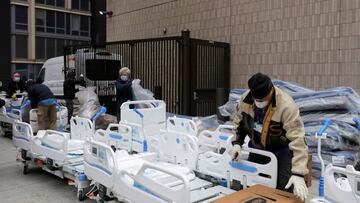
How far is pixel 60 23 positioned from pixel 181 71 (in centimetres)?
2667

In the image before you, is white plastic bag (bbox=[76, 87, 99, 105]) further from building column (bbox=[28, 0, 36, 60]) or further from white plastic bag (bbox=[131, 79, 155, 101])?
building column (bbox=[28, 0, 36, 60])

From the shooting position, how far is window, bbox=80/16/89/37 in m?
34.3

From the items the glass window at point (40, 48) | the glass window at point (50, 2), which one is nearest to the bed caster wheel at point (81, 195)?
the glass window at point (40, 48)

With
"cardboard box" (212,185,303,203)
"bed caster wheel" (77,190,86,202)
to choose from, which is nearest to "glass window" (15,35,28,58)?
"bed caster wheel" (77,190,86,202)

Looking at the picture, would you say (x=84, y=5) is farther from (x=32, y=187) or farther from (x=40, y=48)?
(x=32, y=187)

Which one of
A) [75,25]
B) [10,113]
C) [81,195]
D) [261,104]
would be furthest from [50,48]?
[261,104]

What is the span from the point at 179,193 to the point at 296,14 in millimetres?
6585

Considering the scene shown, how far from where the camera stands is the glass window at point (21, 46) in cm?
2963

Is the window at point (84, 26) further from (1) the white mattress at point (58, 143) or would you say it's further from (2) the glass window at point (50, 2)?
(1) the white mattress at point (58, 143)

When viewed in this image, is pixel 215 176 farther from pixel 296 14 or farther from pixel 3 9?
pixel 3 9

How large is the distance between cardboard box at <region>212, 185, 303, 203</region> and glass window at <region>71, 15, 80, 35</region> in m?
33.1

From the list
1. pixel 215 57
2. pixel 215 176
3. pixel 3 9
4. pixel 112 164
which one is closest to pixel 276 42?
pixel 215 57

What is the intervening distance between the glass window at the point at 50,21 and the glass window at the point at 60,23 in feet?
1.32

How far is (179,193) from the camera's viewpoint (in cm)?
318
